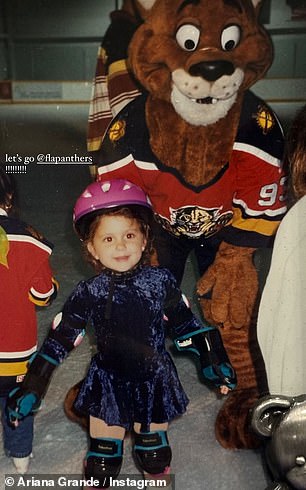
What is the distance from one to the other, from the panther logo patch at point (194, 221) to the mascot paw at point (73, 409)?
0.36 meters

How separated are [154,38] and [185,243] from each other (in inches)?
14.9

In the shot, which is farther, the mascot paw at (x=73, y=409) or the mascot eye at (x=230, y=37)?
the mascot paw at (x=73, y=409)

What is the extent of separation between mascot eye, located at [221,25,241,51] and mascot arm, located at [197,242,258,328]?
362mm

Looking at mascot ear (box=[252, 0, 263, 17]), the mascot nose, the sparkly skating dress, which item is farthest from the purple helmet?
mascot ear (box=[252, 0, 263, 17])

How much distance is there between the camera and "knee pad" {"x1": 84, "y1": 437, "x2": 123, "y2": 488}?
3.85 ft

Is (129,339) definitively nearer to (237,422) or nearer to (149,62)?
(237,422)

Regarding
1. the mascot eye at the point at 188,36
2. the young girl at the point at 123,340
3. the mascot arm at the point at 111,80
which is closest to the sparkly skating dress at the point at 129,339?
the young girl at the point at 123,340

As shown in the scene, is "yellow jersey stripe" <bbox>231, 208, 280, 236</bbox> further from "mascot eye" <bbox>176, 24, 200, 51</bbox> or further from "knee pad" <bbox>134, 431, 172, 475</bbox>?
"knee pad" <bbox>134, 431, 172, 475</bbox>

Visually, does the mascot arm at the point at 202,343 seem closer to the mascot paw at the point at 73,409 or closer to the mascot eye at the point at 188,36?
the mascot paw at the point at 73,409

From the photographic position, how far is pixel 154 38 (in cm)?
107

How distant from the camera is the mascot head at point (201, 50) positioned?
1.06 meters

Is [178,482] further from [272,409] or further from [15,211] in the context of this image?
[15,211]

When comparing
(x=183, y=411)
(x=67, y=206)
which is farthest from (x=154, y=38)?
(x=183, y=411)

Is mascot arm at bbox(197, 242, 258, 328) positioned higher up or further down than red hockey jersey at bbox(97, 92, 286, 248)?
further down
